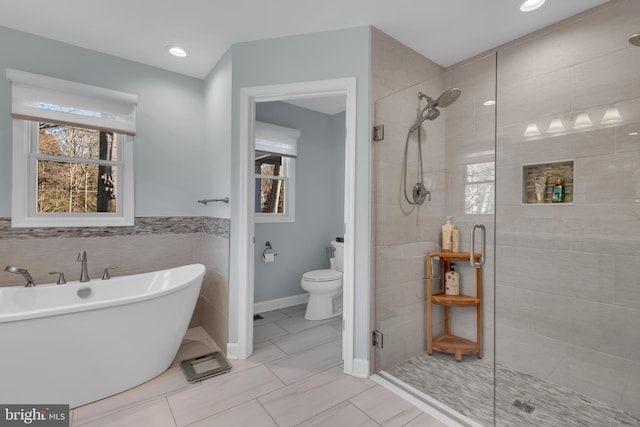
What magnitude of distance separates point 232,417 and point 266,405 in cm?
20

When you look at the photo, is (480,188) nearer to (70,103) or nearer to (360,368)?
(360,368)

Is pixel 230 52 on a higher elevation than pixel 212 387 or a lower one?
higher

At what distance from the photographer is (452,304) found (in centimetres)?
225

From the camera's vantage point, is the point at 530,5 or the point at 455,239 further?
the point at 455,239

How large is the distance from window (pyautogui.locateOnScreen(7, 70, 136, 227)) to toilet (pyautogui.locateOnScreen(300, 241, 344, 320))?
182cm

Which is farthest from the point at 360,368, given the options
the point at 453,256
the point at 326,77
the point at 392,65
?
the point at 392,65

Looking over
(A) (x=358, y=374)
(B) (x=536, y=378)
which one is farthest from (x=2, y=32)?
(B) (x=536, y=378)

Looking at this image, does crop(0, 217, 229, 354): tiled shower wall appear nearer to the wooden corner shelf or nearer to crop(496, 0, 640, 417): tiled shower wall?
the wooden corner shelf

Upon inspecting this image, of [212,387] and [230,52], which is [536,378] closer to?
[212,387]

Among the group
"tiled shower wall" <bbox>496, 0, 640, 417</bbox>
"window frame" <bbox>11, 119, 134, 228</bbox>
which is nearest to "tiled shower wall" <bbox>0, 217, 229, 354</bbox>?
"window frame" <bbox>11, 119, 134, 228</bbox>

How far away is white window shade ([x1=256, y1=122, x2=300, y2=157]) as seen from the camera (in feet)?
10.6

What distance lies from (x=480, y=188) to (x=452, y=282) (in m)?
0.79

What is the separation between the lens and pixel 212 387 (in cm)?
192

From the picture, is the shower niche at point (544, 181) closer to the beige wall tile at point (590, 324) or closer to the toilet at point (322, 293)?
the beige wall tile at point (590, 324)
